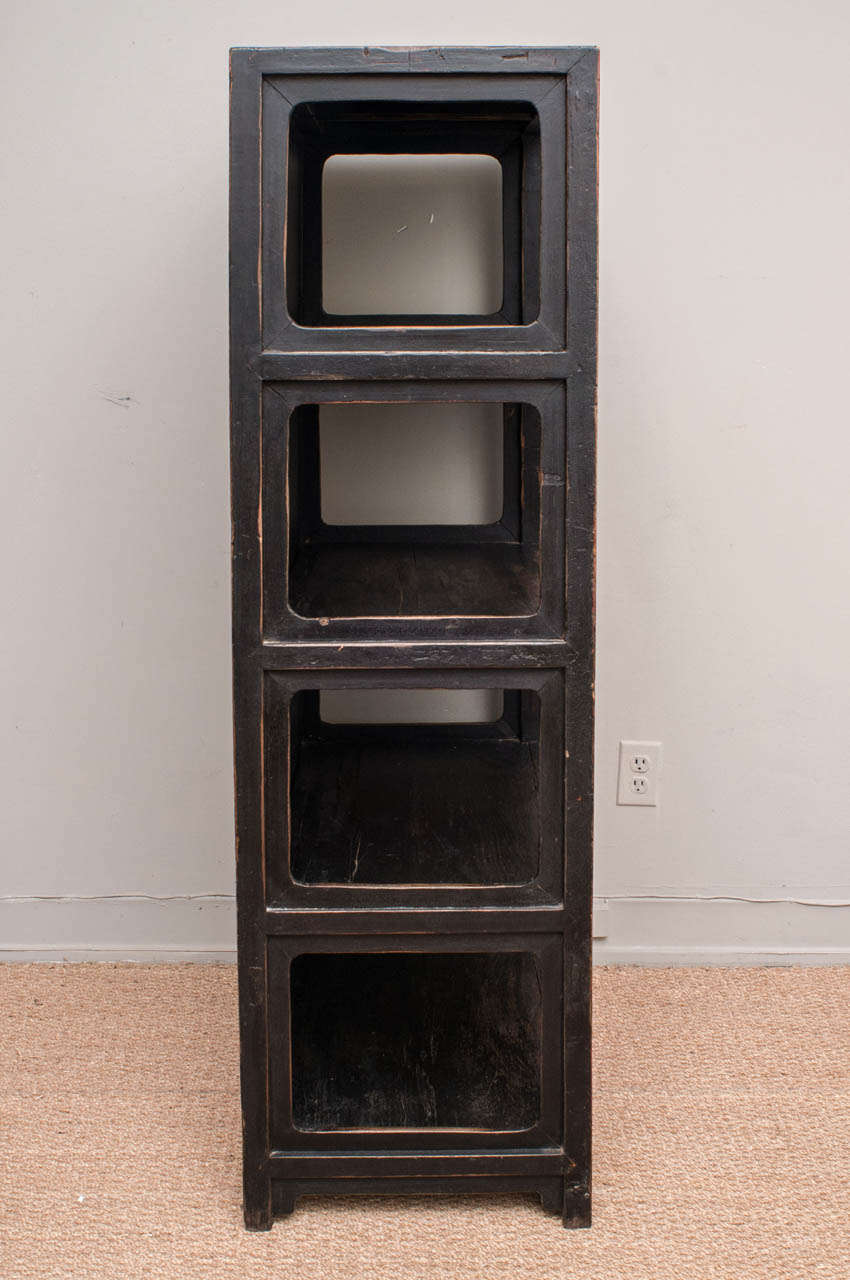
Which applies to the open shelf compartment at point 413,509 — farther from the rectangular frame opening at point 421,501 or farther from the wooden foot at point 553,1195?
the wooden foot at point 553,1195

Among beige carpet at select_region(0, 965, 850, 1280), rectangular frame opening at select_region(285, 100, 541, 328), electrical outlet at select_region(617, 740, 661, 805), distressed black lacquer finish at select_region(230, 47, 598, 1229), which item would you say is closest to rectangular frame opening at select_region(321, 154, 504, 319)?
rectangular frame opening at select_region(285, 100, 541, 328)

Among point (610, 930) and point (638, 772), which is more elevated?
point (638, 772)

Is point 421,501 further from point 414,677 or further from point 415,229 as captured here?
point 414,677

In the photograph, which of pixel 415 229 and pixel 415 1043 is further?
pixel 415 229

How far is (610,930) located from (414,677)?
806mm

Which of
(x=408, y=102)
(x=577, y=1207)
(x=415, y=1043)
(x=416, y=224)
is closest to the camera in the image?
(x=408, y=102)

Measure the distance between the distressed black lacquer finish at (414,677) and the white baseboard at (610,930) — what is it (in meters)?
0.35

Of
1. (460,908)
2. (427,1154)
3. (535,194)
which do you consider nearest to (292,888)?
(460,908)

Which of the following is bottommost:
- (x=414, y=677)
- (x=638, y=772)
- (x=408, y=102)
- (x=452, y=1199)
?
(x=452, y=1199)

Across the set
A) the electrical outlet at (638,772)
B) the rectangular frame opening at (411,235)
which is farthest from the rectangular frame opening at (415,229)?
the electrical outlet at (638,772)

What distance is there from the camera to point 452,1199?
3.93ft

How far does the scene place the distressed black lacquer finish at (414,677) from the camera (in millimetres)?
1008

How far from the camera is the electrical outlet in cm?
164

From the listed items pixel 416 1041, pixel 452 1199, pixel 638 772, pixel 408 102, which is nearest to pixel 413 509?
pixel 638 772
